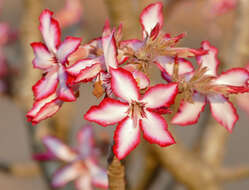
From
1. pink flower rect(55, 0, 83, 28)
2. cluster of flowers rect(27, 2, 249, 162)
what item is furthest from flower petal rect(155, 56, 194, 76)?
pink flower rect(55, 0, 83, 28)

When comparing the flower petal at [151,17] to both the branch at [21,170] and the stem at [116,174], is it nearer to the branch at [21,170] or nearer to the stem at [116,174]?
the stem at [116,174]

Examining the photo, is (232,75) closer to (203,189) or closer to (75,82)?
(75,82)

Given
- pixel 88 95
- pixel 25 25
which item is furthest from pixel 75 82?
pixel 88 95

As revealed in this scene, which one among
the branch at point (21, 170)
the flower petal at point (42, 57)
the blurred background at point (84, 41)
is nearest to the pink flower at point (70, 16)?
the blurred background at point (84, 41)

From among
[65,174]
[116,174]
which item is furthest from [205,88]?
[65,174]

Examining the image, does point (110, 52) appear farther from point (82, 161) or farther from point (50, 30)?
point (82, 161)

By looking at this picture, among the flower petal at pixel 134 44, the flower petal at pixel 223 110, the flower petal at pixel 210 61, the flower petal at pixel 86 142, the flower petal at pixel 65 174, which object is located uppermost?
the flower petal at pixel 134 44
